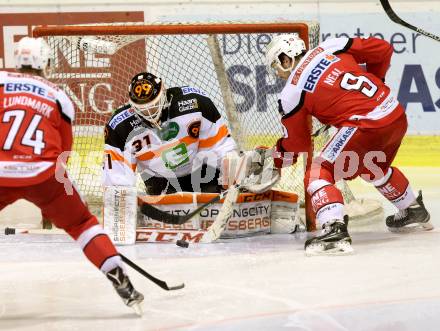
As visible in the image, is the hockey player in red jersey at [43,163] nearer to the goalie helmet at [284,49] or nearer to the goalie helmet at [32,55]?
the goalie helmet at [32,55]

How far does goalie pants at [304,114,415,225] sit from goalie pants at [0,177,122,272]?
4.03 ft

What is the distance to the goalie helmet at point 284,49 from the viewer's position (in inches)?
188

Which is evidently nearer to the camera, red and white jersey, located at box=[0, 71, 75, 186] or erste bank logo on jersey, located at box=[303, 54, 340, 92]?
red and white jersey, located at box=[0, 71, 75, 186]

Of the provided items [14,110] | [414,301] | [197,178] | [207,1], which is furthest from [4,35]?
[414,301]

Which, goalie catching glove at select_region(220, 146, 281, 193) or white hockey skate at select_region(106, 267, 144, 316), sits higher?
goalie catching glove at select_region(220, 146, 281, 193)

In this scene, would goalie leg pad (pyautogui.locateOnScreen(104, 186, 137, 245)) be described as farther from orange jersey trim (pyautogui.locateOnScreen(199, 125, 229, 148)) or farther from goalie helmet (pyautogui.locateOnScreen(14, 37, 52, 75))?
goalie helmet (pyautogui.locateOnScreen(14, 37, 52, 75))

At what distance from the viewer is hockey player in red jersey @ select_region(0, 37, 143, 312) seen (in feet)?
11.8

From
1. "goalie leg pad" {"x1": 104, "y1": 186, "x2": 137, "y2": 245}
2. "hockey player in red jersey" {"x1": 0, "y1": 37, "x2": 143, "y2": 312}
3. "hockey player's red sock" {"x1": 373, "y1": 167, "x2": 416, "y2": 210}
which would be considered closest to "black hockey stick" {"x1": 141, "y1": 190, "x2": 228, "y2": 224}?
"goalie leg pad" {"x1": 104, "y1": 186, "x2": 137, "y2": 245}

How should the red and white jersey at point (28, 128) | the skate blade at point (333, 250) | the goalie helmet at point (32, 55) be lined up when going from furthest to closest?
1. the skate blade at point (333, 250)
2. the goalie helmet at point (32, 55)
3. the red and white jersey at point (28, 128)

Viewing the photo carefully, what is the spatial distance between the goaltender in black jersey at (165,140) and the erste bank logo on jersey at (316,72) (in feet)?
2.00

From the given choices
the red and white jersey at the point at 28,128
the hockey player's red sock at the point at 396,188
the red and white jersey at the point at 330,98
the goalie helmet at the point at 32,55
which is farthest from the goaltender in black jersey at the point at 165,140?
the red and white jersey at the point at 28,128

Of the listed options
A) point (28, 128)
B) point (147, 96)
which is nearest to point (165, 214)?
point (147, 96)

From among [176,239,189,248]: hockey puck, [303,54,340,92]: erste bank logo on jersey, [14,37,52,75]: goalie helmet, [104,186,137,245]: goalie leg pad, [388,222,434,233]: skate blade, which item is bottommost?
[176,239,189,248]: hockey puck

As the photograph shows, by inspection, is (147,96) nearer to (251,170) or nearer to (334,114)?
(251,170)
